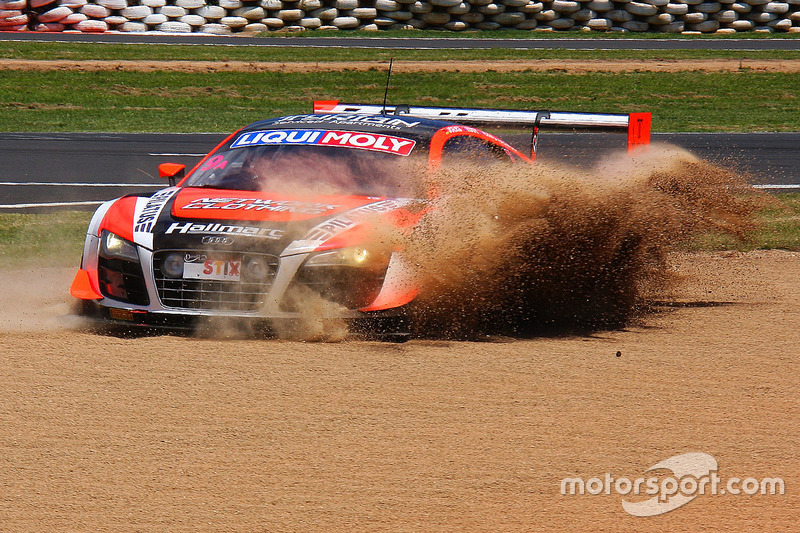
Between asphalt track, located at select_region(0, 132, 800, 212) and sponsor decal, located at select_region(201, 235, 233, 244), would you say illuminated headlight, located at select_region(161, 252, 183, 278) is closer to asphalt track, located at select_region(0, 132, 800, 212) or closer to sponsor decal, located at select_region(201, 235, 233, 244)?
sponsor decal, located at select_region(201, 235, 233, 244)

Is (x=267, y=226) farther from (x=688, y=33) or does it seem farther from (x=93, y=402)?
(x=688, y=33)

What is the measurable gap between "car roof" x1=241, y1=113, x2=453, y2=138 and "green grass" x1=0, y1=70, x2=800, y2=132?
9.49 m

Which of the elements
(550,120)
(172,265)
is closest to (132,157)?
(550,120)

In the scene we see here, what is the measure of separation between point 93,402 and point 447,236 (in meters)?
2.02

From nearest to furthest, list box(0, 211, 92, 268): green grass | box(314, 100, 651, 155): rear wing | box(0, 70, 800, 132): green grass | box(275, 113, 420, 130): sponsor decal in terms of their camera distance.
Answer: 1. box(275, 113, 420, 130): sponsor decal
2. box(314, 100, 651, 155): rear wing
3. box(0, 211, 92, 268): green grass
4. box(0, 70, 800, 132): green grass

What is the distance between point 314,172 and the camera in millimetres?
5891

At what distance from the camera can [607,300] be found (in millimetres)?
6113

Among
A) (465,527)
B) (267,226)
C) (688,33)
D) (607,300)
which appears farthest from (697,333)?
(688,33)

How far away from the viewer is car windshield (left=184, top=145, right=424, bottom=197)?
5770mm

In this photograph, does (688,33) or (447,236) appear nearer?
(447,236)

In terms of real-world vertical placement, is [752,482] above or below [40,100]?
above

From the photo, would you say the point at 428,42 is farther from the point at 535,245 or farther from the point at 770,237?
the point at 535,245

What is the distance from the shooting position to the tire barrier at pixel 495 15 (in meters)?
25.7

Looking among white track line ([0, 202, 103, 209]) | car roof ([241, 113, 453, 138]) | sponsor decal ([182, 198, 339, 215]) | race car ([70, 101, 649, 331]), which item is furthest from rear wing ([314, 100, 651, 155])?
white track line ([0, 202, 103, 209])
